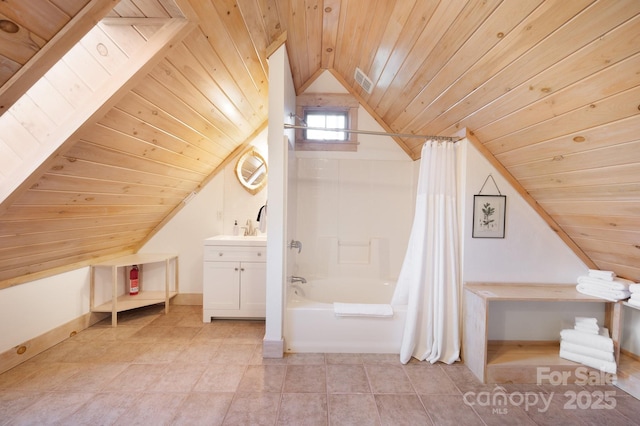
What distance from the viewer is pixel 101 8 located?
97 centimetres

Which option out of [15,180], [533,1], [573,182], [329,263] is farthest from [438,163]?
[15,180]

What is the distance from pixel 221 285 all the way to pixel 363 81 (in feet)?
8.33

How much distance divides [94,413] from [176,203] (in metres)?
2.06

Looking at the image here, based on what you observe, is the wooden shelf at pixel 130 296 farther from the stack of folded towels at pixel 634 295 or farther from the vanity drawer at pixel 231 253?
the stack of folded towels at pixel 634 295

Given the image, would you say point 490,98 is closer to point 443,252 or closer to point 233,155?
point 443,252

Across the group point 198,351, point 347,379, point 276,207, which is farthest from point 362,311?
point 198,351

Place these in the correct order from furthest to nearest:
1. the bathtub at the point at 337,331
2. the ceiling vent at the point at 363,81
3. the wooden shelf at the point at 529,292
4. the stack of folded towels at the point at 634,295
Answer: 1. the ceiling vent at the point at 363,81
2. the bathtub at the point at 337,331
3. the wooden shelf at the point at 529,292
4. the stack of folded towels at the point at 634,295

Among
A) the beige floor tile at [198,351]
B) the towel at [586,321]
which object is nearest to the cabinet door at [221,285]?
the beige floor tile at [198,351]

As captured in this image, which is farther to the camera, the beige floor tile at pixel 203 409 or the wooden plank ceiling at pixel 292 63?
the beige floor tile at pixel 203 409

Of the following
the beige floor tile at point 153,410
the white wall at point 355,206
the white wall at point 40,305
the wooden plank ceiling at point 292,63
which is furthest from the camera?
the white wall at point 355,206

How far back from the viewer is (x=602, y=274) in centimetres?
186

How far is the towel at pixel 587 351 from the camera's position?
1.76 meters

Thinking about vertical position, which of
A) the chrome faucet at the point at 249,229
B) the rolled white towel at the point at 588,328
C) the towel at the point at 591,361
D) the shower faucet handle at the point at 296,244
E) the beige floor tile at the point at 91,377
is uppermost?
the chrome faucet at the point at 249,229

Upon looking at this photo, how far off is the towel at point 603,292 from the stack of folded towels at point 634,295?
0.14 feet
